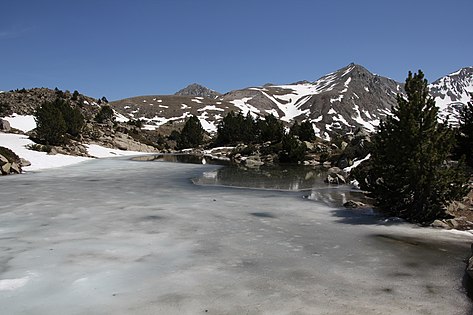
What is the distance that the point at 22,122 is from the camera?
207 ft

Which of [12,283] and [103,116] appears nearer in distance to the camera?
[12,283]

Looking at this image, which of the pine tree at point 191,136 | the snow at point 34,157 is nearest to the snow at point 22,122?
the snow at point 34,157

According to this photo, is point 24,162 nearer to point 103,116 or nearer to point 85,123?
point 85,123

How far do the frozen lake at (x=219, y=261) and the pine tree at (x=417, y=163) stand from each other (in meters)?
1.31

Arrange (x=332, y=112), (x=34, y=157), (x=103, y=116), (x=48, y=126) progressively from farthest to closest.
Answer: (x=332, y=112), (x=103, y=116), (x=48, y=126), (x=34, y=157)

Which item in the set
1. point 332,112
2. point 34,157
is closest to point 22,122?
point 34,157

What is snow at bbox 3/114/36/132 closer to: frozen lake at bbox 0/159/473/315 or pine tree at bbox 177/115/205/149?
pine tree at bbox 177/115/205/149

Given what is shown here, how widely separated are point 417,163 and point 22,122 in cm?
6816

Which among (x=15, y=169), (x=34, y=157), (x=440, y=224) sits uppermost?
(x=34, y=157)

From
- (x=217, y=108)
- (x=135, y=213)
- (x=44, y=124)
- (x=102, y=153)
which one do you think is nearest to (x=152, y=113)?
(x=217, y=108)

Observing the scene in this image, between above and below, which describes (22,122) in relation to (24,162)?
above

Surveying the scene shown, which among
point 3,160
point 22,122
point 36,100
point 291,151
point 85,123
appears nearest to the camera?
point 3,160

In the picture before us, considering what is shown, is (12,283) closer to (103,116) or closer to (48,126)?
(48,126)

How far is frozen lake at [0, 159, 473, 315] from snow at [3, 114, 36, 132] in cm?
5315
